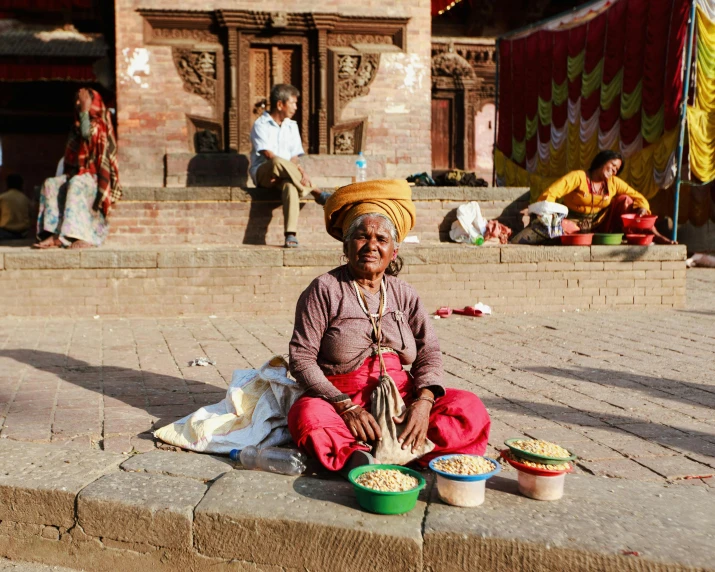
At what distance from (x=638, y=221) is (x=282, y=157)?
14.6ft

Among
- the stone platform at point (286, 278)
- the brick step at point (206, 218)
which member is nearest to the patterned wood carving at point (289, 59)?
the brick step at point (206, 218)

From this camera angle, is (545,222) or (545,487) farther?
(545,222)

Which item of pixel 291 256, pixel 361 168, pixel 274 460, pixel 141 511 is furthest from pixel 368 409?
pixel 361 168

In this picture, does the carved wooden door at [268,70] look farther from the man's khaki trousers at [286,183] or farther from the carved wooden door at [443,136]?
the carved wooden door at [443,136]

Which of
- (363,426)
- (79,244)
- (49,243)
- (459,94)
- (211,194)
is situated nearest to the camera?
(363,426)

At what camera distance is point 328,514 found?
2.53 meters

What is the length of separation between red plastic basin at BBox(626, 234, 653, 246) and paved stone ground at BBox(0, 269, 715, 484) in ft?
3.21

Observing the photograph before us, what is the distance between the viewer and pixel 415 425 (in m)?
2.95

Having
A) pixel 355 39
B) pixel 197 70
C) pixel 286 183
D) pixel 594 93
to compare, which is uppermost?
pixel 355 39

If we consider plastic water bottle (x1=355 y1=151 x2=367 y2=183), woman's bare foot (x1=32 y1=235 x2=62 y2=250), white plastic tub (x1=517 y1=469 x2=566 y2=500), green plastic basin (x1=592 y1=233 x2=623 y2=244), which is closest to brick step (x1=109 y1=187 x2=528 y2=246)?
woman's bare foot (x1=32 y1=235 x2=62 y2=250)

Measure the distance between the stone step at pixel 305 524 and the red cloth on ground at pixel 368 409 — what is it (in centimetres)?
14

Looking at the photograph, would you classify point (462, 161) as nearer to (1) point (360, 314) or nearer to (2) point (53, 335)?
(2) point (53, 335)

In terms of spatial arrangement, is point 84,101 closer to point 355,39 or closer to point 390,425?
point 355,39

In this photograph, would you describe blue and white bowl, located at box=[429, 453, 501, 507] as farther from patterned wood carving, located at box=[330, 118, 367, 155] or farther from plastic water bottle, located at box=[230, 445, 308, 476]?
patterned wood carving, located at box=[330, 118, 367, 155]
